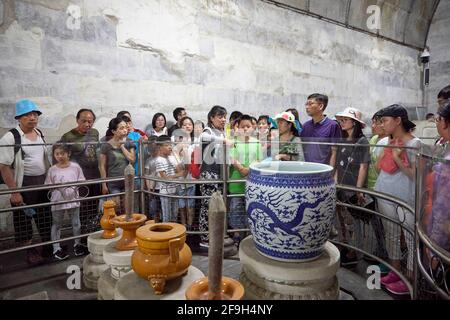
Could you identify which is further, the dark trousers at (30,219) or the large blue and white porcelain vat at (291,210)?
the dark trousers at (30,219)

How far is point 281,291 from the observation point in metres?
1.73

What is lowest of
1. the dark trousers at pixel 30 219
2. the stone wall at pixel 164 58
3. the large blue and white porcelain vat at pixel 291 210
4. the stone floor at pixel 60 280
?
the stone floor at pixel 60 280

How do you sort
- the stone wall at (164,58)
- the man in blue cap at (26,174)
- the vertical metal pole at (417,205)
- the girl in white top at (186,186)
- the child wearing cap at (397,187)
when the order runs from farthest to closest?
the stone wall at (164,58) < the girl in white top at (186,186) < the man in blue cap at (26,174) < the child wearing cap at (397,187) < the vertical metal pole at (417,205)

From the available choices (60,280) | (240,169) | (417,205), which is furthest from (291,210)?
(60,280)

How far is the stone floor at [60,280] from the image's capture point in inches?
99.3

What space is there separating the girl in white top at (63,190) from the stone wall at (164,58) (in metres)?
1.29

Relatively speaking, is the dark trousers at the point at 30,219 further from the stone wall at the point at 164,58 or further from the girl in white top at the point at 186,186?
the girl in white top at the point at 186,186

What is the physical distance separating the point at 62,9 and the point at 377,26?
858 cm

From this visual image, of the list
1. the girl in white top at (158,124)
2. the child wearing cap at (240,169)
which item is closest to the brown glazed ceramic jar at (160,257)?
the child wearing cap at (240,169)

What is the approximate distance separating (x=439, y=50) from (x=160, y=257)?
40.6 feet

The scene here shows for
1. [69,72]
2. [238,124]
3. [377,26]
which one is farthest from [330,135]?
[377,26]

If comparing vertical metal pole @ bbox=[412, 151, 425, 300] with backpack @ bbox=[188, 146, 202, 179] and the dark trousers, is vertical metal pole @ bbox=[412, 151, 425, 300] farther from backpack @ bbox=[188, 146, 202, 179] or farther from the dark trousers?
the dark trousers

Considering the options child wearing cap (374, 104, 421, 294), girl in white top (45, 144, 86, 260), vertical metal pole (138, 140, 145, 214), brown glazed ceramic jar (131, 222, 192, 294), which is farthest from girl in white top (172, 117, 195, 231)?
child wearing cap (374, 104, 421, 294)

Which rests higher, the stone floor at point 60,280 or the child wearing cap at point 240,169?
the child wearing cap at point 240,169
